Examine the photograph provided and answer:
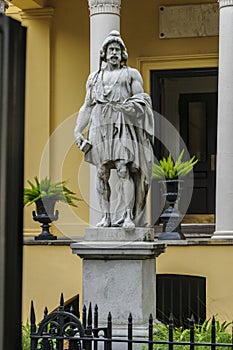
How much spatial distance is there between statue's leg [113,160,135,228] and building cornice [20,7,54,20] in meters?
9.21

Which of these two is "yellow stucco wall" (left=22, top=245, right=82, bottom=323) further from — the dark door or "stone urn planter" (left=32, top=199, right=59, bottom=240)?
the dark door

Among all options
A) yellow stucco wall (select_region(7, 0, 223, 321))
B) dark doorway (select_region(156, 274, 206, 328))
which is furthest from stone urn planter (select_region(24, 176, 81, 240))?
dark doorway (select_region(156, 274, 206, 328))

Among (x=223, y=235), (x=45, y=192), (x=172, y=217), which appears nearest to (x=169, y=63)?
(x=45, y=192)

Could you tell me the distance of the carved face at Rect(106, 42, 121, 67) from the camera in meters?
7.61

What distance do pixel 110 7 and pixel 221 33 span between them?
5.51 ft

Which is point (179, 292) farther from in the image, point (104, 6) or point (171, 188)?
point (104, 6)

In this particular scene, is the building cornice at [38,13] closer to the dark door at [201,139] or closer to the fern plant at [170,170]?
the dark door at [201,139]

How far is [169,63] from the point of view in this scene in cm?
1611

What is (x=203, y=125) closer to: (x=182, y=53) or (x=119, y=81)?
(x=182, y=53)

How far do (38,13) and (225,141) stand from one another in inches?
213

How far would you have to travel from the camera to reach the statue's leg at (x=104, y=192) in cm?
769

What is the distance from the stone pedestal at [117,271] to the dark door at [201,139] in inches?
386

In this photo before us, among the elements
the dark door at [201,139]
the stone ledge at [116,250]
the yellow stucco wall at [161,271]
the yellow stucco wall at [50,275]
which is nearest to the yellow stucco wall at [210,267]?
the yellow stucco wall at [161,271]

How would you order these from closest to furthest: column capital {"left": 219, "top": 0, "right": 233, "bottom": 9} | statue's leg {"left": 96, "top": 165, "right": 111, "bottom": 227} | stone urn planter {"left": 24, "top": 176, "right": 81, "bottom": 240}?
statue's leg {"left": 96, "top": 165, "right": 111, "bottom": 227} < column capital {"left": 219, "top": 0, "right": 233, "bottom": 9} < stone urn planter {"left": 24, "top": 176, "right": 81, "bottom": 240}
